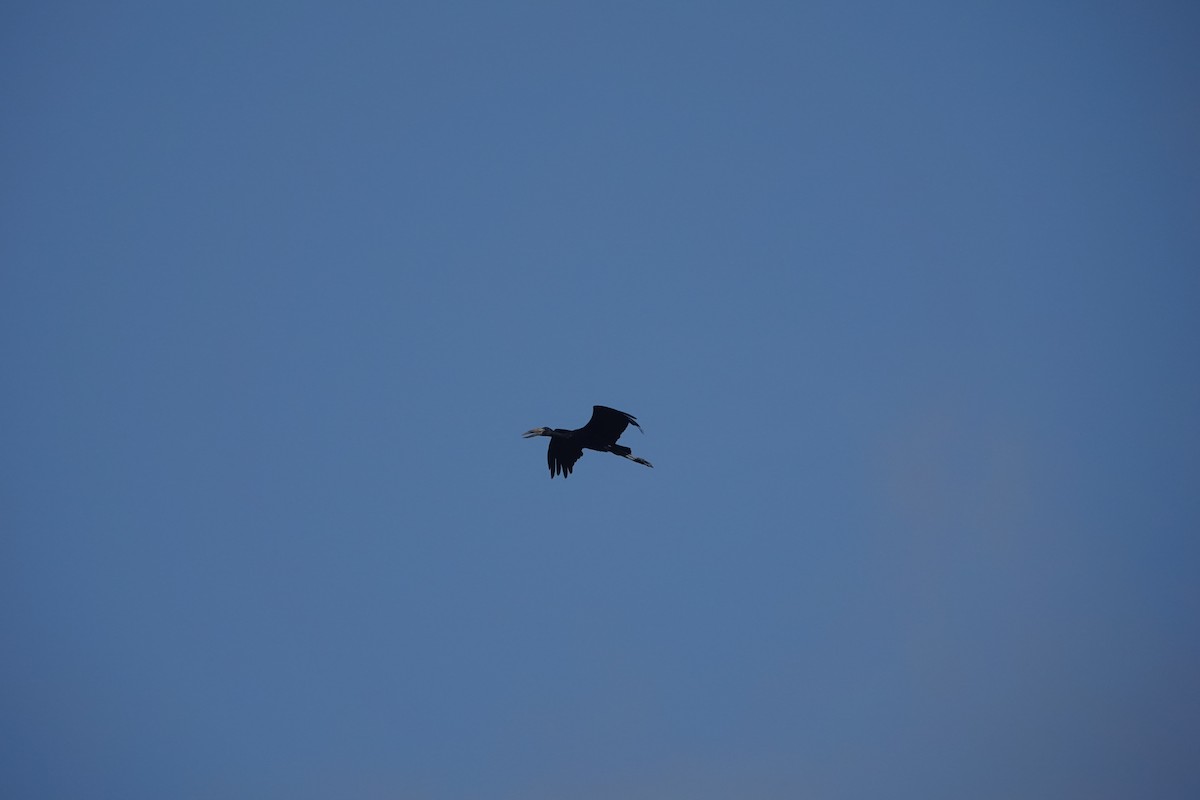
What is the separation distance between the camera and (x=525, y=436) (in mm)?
35781

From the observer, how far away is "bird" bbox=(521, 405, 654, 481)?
111ft

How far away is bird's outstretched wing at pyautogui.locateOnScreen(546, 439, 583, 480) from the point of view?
36.0m

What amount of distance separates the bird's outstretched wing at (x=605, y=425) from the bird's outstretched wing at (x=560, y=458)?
1293mm

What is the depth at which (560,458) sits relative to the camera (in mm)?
36188

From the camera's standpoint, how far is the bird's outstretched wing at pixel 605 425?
33281 mm

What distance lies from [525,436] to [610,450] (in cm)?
238

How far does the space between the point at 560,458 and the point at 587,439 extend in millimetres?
1439

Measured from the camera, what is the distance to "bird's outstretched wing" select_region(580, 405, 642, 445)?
33281mm

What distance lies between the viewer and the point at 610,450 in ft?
116

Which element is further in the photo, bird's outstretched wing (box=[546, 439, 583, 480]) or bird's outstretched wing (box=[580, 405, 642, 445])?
bird's outstretched wing (box=[546, 439, 583, 480])

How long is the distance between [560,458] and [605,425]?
2.46m

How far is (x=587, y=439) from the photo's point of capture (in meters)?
35.1

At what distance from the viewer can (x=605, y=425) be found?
34281 millimetres

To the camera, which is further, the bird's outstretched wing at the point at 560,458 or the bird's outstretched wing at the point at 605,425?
the bird's outstretched wing at the point at 560,458
